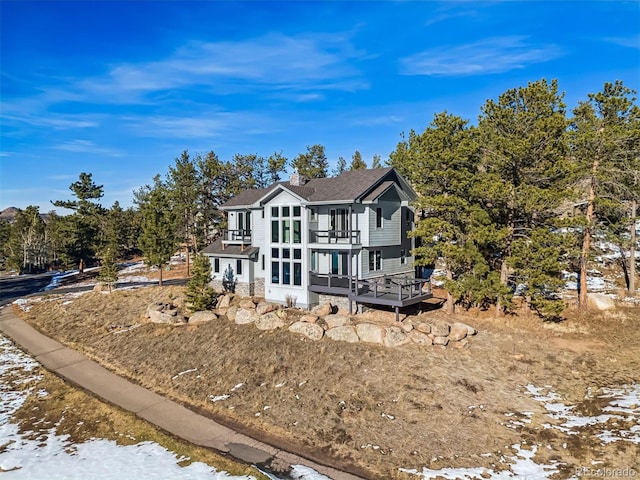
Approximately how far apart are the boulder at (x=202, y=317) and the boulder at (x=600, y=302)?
77.8 feet

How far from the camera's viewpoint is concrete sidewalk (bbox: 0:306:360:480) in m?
11.9

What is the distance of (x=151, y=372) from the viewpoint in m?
18.9

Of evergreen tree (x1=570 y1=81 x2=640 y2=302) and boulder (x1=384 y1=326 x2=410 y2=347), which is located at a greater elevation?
evergreen tree (x1=570 y1=81 x2=640 y2=302)

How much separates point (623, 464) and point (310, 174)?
41.2m

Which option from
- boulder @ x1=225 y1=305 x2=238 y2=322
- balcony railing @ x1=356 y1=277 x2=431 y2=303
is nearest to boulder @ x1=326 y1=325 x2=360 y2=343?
balcony railing @ x1=356 y1=277 x2=431 y2=303

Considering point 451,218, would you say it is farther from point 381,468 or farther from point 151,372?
point 151,372

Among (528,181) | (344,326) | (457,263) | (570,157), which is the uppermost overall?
(570,157)

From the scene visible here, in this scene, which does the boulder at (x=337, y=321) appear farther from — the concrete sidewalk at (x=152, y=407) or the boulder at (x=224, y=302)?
the concrete sidewalk at (x=152, y=407)

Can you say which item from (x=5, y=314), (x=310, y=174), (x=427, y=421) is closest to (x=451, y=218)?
(x=427, y=421)

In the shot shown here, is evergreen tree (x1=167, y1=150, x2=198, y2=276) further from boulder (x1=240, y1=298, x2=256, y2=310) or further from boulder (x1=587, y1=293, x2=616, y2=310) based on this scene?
boulder (x1=587, y1=293, x2=616, y2=310)

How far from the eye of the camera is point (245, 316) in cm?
2327

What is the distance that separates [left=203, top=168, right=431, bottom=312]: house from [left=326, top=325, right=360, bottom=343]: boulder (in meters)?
2.46

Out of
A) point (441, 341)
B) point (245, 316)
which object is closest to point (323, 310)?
point (245, 316)

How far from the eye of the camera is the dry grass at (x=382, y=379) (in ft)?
39.6
